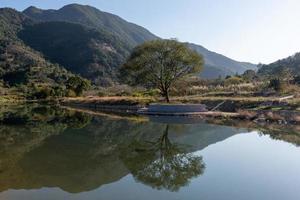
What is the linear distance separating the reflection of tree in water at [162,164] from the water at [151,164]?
0.03 metres

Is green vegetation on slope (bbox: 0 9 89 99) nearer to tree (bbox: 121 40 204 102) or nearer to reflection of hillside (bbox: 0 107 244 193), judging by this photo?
tree (bbox: 121 40 204 102)

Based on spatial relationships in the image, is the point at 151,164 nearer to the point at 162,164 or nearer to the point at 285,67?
the point at 162,164

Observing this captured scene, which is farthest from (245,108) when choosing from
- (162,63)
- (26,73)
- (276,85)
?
(26,73)

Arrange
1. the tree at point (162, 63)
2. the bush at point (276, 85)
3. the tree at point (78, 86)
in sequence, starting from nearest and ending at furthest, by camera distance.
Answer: the bush at point (276, 85)
the tree at point (162, 63)
the tree at point (78, 86)

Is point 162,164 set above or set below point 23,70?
below

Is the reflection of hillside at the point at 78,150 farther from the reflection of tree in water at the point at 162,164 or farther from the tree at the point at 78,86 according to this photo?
the tree at the point at 78,86

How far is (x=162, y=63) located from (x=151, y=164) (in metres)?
34.1

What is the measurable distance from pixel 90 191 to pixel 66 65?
174 metres

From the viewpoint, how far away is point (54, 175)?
46.3 ft

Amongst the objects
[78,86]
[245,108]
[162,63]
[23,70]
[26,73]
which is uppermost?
[23,70]

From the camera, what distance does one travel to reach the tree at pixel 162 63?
4944cm

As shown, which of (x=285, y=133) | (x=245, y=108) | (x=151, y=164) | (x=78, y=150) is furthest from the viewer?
(x=245, y=108)

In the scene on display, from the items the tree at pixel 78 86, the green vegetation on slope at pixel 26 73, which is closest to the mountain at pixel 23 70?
the green vegetation on slope at pixel 26 73

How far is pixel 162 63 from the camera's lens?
49.9 meters
